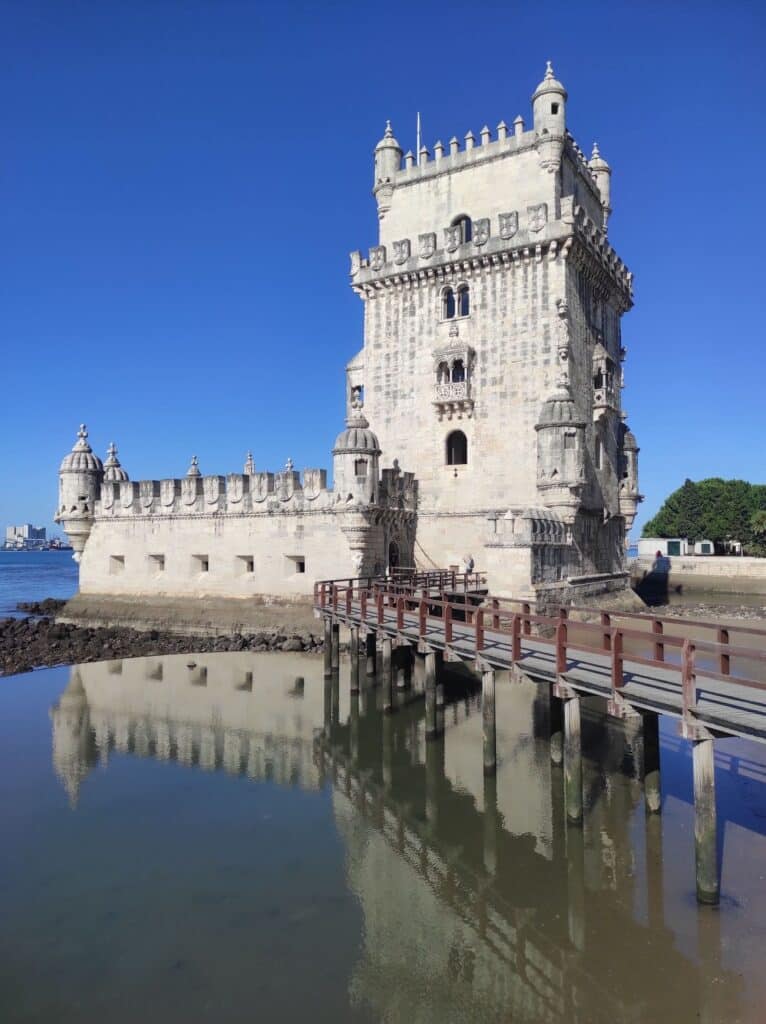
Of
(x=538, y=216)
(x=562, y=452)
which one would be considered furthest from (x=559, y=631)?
(x=538, y=216)

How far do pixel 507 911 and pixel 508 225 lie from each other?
22.8 meters

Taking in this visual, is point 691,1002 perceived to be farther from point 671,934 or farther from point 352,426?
point 352,426

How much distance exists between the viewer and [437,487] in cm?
2648

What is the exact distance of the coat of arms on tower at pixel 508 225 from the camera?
25.1 m

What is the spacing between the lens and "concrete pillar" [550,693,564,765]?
12328mm

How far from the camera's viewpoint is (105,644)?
25.7 metres

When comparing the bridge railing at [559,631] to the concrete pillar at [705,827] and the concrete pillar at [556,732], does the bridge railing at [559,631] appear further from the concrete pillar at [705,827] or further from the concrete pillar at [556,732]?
the concrete pillar at [556,732]

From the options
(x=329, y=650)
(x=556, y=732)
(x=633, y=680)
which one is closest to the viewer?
(x=633, y=680)

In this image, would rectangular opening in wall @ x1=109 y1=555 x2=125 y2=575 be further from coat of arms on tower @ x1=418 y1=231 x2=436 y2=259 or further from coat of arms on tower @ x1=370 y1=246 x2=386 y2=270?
coat of arms on tower @ x1=418 y1=231 x2=436 y2=259

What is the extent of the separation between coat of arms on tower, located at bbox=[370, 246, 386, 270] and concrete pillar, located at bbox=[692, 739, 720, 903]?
2403 centimetres

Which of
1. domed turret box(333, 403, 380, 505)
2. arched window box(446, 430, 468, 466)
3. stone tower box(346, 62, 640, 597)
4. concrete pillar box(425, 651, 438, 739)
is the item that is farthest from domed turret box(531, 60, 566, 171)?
concrete pillar box(425, 651, 438, 739)

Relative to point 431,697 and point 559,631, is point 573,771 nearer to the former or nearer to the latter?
point 559,631

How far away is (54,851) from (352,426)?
1606 centimetres

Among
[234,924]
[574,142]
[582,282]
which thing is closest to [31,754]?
[234,924]
